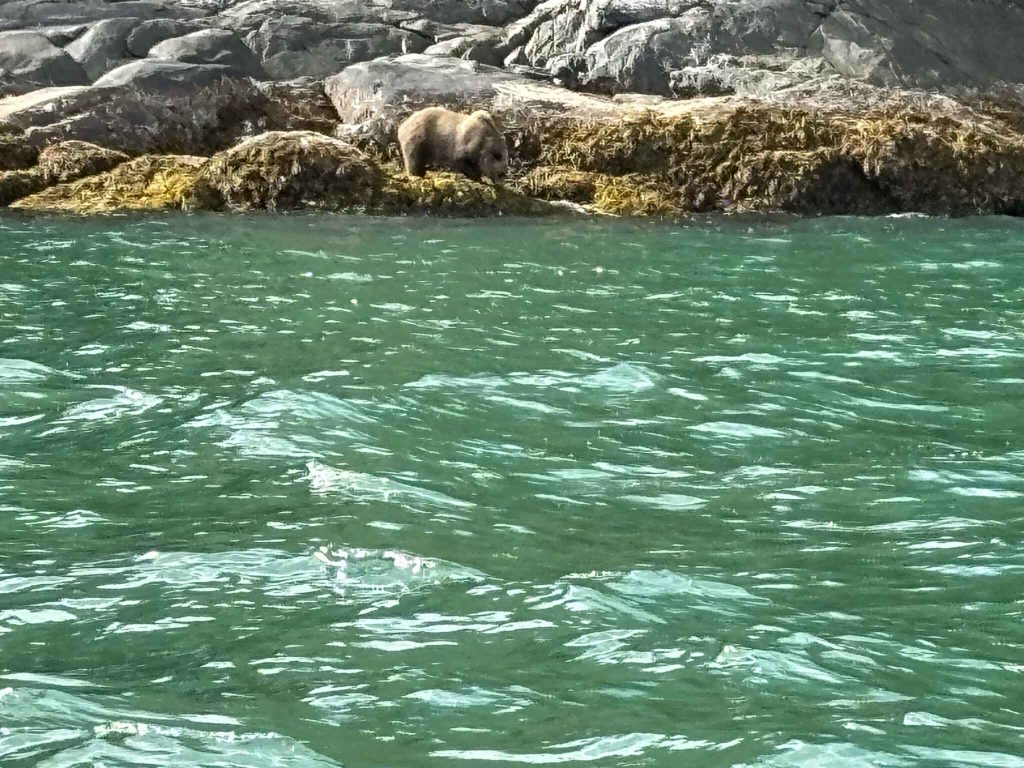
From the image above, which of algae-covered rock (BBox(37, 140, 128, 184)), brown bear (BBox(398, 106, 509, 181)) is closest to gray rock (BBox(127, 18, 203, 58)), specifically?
algae-covered rock (BBox(37, 140, 128, 184))

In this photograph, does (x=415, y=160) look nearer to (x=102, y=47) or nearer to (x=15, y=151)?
(x=15, y=151)

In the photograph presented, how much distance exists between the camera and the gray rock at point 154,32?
67.6ft

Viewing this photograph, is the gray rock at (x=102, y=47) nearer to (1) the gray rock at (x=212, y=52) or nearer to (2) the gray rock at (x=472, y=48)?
(1) the gray rock at (x=212, y=52)

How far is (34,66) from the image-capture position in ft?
65.7

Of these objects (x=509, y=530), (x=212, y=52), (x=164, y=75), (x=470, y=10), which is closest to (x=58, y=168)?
(x=164, y=75)

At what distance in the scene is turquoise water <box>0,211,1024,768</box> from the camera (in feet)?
12.3

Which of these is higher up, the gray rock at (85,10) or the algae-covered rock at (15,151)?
the gray rock at (85,10)

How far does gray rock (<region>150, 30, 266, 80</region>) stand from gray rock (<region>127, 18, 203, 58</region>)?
16cm

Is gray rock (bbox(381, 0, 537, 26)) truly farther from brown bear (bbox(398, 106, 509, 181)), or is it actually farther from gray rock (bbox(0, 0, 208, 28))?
brown bear (bbox(398, 106, 509, 181))

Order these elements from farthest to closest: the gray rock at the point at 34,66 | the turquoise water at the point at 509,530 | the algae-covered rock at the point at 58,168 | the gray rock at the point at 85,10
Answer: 1. the gray rock at the point at 85,10
2. the gray rock at the point at 34,66
3. the algae-covered rock at the point at 58,168
4. the turquoise water at the point at 509,530

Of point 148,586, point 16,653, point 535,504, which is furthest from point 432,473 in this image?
point 16,653

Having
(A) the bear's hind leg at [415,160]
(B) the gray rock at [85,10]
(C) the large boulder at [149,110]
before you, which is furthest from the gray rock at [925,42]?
(B) the gray rock at [85,10]

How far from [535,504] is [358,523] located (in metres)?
0.80

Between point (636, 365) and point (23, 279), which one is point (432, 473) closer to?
point (636, 365)
